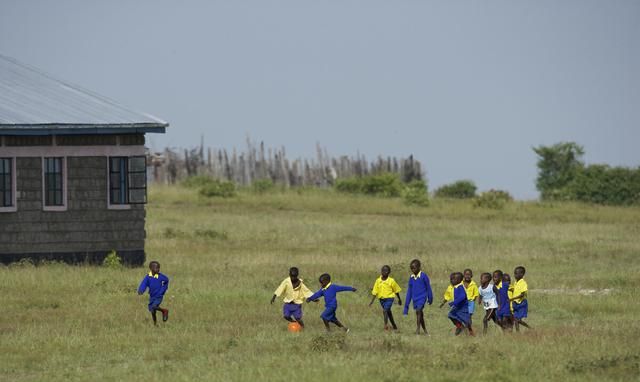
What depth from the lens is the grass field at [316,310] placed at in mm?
17953

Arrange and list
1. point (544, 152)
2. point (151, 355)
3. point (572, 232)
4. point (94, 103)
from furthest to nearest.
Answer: point (544, 152) < point (572, 232) < point (94, 103) < point (151, 355)

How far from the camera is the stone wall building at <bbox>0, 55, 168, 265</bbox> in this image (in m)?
32.2

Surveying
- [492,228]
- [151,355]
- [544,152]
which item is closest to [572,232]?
[492,228]

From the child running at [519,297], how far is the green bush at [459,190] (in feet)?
154

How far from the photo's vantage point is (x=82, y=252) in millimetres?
32875

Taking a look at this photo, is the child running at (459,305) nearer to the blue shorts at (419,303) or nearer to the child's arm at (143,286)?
the blue shorts at (419,303)

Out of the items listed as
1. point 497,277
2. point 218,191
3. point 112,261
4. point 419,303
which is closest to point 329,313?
point 419,303

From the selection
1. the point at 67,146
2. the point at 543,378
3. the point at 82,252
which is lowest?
the point at 543,378

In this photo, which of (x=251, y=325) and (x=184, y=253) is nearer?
(x=251, y=325)

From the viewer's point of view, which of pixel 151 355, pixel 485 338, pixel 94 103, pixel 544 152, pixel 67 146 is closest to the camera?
pixel 151 355

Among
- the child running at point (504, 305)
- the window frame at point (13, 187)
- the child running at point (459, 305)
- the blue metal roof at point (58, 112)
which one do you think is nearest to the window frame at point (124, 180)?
the blue metal roof at point (58, 112)

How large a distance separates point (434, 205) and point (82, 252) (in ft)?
87.6

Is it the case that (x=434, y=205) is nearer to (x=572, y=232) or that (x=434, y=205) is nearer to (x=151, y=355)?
(x=572, y=232)

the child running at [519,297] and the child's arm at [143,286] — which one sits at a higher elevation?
the child's arm at [143,286]
